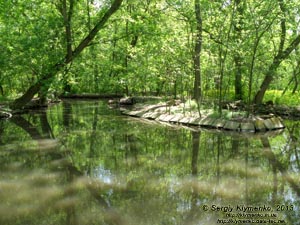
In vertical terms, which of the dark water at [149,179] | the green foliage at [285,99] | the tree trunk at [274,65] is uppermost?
the tree trunk at [274,65]

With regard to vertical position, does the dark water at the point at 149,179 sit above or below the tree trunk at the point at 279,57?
below

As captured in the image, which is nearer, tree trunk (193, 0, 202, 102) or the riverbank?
the riverbank

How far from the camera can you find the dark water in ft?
17.4

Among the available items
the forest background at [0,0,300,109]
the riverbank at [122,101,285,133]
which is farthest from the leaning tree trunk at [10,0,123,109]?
the riverbank at [122,101,285,133]

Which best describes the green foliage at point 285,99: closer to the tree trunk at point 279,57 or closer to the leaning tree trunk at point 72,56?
the tree trunk at point 279,57

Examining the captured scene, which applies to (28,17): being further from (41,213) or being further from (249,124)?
(41,213)

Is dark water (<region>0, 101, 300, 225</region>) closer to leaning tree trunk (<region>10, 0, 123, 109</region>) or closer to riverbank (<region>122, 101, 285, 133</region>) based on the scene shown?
riverbank (<region>122, 101, 285, 133</region>)

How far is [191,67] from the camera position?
17594mm

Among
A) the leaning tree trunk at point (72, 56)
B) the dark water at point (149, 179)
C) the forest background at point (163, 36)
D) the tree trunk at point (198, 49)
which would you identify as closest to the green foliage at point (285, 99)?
the forest background at point (163, 36)

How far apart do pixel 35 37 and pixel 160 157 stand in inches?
348

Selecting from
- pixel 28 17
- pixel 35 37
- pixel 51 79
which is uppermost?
pixel 28 17

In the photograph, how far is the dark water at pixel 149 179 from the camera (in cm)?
530

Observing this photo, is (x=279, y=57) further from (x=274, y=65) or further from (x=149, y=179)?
(x=149, y=179)

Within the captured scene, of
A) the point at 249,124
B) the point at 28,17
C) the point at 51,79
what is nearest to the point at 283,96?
the point at 249,124
